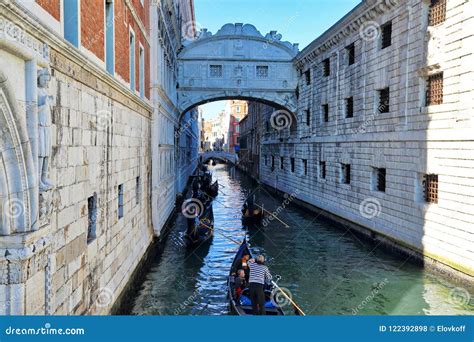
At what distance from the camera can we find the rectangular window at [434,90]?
1052 centimetres

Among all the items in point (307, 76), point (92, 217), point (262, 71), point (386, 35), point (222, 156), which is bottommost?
point (92, 217)

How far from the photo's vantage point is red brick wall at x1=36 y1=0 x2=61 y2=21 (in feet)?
→ 14.0

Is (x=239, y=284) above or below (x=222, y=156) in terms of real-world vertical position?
below

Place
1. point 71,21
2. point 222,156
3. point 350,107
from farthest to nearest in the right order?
point 222,156 < point 350,107 < point 71,21

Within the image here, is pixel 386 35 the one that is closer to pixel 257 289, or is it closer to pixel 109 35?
pixel 109 35

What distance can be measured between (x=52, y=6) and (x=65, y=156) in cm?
152

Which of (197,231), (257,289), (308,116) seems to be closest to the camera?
(257,289)

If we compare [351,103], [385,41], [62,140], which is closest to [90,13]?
[62,140]

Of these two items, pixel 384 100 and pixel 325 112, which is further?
pixel 325 112

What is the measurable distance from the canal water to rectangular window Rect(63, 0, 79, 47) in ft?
16.0

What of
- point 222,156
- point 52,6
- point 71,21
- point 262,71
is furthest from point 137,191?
point 222,156

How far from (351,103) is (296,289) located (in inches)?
336

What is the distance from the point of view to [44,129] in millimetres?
4105

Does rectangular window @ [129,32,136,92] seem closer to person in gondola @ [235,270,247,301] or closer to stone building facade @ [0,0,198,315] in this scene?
stone building facade @ [0,0,198,315]
